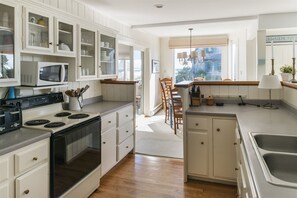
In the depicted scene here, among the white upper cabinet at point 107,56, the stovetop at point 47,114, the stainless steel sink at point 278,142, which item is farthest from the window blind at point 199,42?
the stainless steel sink at point 278,142

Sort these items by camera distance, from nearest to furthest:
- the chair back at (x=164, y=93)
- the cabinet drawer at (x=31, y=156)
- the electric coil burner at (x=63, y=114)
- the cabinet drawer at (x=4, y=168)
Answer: the cabinet drawer at (x=4, y=168), the cabinet drawer at (x=31, y=156), the electric coil burner at (x=63, y=114), the chair back at (x=164, y=93)

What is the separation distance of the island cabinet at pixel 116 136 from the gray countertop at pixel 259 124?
3.22 ft

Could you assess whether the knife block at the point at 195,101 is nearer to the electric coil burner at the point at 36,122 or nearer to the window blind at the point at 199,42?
the electric coil burner at the point at 36,122

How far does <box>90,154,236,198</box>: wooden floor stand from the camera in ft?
8.30

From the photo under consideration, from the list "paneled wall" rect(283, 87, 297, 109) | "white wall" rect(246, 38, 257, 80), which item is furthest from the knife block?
"white wall" rect(246, 38, 257, 80)

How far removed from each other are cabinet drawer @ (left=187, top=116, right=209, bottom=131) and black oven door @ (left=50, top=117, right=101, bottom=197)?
1.04 metres

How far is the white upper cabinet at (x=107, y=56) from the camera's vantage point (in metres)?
3.30

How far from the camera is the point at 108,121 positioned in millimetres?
2889

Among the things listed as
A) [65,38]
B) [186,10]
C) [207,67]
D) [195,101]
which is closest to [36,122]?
[65,38]

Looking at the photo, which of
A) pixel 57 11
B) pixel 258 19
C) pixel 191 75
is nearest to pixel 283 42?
pixel 258 19

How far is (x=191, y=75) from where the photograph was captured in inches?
302

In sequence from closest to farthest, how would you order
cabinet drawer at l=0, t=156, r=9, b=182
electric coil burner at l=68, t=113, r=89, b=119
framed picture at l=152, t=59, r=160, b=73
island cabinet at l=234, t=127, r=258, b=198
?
island cabinet at l=234, t=127, r=258, b=198, cabinet drawer at l=0, t=156, r=9, b=182, electric coil burner at l=68, t=113, r=89, b=119, framed picture at l=152, t=59, r=160, b=73

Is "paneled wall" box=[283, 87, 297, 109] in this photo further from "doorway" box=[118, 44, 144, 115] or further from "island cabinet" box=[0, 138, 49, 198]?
"doorway" box=[118, 44, 144, 115]

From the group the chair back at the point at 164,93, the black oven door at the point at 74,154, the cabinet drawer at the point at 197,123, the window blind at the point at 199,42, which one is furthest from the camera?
the window blind at the point at 199,42
